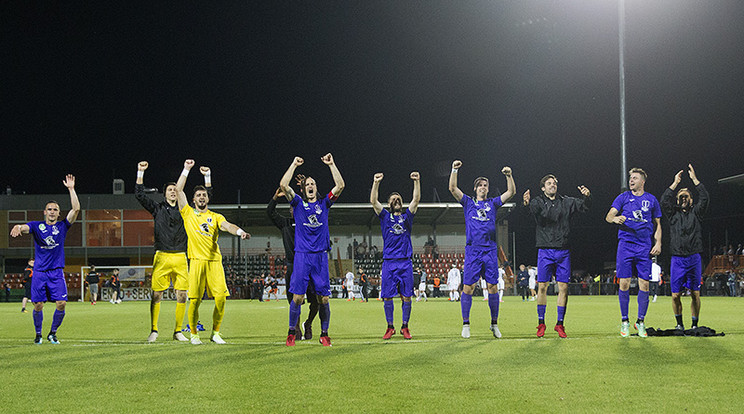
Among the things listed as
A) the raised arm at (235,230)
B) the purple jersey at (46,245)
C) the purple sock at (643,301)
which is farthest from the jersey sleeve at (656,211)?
the purple jersey at (46,245)

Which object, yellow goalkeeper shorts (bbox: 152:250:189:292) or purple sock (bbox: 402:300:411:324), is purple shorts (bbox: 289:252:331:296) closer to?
purple sock (bbox: 402:300:411:324)

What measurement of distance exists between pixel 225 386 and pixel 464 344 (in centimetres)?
420

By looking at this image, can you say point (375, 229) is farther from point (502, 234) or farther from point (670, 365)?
point (670, 365)

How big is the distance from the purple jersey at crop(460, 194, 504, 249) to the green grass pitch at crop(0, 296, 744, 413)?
5.21 feet

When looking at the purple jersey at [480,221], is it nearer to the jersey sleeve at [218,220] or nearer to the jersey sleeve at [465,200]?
the jersey sleeve at [465,200]

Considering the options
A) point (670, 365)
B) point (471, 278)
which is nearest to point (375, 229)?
point (471, 278)

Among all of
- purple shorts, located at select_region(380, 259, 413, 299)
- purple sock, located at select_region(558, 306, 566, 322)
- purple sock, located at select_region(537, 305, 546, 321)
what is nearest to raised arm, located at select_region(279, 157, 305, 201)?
purple shorts, located at select_region(380, 259, 413, 299)

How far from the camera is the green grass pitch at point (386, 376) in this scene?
512 cm

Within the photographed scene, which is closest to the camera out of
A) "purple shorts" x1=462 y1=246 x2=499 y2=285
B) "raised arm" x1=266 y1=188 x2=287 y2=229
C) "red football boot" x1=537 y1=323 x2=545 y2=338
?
"raised arm" x1=266 y1=188 x2=287 y2=229

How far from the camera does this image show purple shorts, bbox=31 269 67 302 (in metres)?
10.8

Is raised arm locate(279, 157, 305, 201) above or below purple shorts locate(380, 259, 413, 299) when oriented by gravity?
above

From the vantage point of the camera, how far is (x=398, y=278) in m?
11.1

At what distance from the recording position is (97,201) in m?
58.6

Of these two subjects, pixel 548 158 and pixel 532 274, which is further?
pixel 548 158
